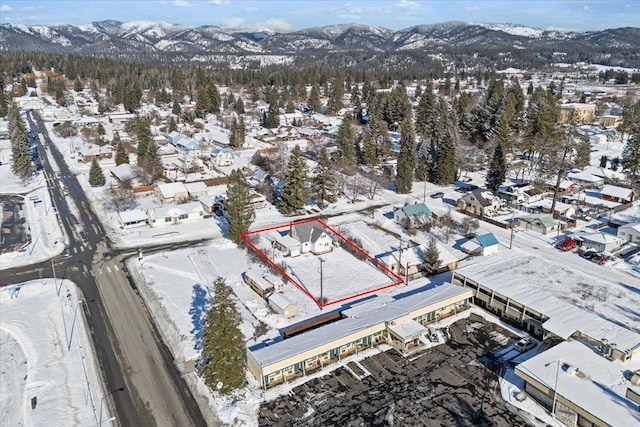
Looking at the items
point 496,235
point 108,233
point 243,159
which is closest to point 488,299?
point 496,235

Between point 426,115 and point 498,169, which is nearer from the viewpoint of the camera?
point 498,169

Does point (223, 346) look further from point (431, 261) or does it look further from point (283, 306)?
point (431, 261)

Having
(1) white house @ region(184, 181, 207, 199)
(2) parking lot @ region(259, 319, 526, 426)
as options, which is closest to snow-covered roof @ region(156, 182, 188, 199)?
(1) white house @ region(184, 181, 207, 199)

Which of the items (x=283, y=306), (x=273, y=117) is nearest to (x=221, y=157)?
(x=273, y=117)

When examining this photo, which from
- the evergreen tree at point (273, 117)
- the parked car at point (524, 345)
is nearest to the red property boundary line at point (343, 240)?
Result: the parked car at point (524, 345)

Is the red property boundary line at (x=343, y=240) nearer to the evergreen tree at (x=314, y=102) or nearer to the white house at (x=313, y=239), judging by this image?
the white house at (x=313, y=239)

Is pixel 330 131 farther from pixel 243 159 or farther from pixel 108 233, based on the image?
pixel 108 233

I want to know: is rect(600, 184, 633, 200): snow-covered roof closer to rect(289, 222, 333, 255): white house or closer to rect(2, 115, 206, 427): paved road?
rect(289, 222, 333, 255): white house
